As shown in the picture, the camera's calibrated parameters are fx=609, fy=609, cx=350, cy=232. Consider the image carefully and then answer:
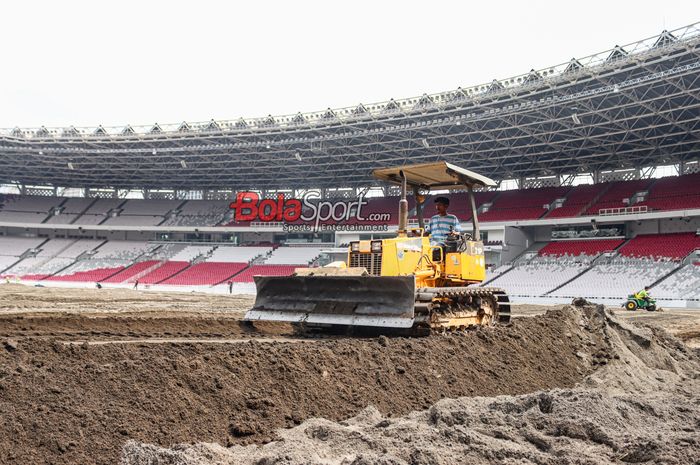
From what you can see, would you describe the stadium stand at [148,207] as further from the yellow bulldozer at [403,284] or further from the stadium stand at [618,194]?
the yellow bulldozer at [403,284]

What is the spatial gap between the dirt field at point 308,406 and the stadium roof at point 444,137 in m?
22.9

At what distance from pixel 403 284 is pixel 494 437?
4253mm

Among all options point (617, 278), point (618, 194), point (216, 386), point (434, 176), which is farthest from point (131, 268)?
point (216, 386)

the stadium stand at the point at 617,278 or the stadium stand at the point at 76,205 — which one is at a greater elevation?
the stadium stand at the point at 76,205

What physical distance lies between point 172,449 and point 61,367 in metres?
1.59

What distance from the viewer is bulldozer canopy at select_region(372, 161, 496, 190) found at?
10.2m

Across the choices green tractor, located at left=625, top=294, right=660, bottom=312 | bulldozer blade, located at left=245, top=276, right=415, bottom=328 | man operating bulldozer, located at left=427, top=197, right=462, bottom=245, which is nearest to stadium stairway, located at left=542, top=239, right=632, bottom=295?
green tractor, located at left=625, top=294, right=660, bottom=312

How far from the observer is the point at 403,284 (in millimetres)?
9359

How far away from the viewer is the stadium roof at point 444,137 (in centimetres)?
2859

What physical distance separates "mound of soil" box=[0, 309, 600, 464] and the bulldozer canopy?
2805 millimetres

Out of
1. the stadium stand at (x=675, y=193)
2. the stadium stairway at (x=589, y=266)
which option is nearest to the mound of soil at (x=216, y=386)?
the stadium stairway at (x=589, y=266)

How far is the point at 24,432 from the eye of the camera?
4348 millimetres

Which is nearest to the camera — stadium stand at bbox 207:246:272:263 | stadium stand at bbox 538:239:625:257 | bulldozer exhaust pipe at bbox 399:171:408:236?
bulldozer exhaust pipe at bbox 399:171:408:236

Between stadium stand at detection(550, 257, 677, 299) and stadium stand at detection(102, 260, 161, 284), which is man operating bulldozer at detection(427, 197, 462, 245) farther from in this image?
stadium stand at detection(102, 260, 161, 284)
